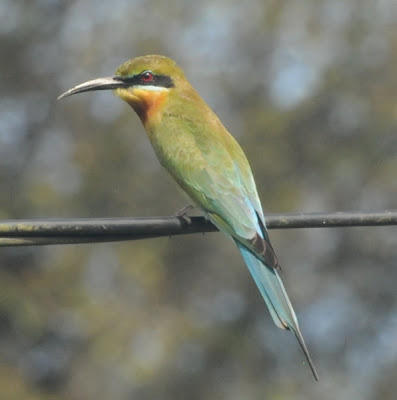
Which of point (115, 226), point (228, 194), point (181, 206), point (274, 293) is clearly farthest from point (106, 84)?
point (181, 206)

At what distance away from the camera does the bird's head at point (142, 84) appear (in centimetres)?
441

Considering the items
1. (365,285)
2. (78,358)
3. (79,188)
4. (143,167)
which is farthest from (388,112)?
(78,358)

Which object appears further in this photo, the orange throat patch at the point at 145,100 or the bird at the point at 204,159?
the orange throat patch at the point at 145,100

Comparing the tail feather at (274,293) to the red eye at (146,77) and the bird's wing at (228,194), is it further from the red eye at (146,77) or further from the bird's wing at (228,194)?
the red eye at (146,77)

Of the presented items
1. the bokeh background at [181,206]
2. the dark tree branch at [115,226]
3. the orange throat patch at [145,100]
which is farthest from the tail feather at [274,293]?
the bokeh background at [181,206]

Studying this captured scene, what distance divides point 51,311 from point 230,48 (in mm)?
5311

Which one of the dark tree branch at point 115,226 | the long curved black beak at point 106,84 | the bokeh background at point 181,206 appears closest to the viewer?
the dark tree branch at point 115,226

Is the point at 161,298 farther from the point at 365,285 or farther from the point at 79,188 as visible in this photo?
the point at 365,285

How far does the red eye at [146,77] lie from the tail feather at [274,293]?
3.78ft

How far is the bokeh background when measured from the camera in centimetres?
Answer: 1194

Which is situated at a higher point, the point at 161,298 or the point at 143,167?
the point at 143,167

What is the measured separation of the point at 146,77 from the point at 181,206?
25.9 feet

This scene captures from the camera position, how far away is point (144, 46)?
14312 mm

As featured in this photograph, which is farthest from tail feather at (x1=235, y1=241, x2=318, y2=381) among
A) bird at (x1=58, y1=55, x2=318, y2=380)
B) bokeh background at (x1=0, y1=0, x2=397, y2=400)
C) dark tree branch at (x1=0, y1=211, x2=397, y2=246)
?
bokeh background at (x1=0, y1=0, x2=397, y2=400)
